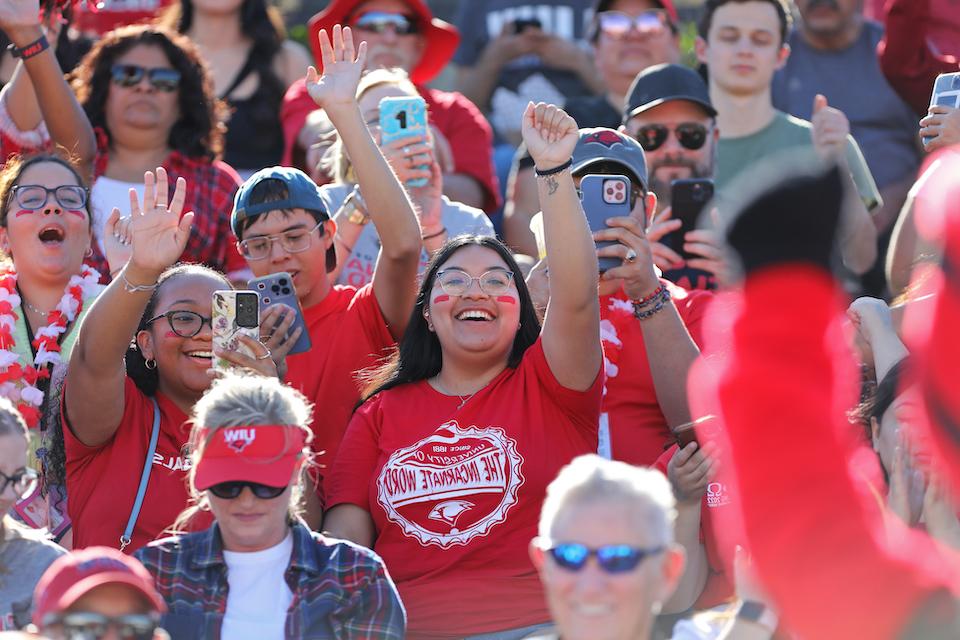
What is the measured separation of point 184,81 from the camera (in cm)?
592

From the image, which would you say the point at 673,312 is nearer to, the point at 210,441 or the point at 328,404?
the point at 328,404

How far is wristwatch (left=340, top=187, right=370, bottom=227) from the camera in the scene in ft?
16.9

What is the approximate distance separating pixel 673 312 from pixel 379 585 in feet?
4.25

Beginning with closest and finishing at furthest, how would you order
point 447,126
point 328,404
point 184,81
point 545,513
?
point 545,513, point 328,404, point 184,81, point 447,126

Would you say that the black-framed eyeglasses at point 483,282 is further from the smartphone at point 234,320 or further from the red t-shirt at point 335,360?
the smartphone at point 234,320

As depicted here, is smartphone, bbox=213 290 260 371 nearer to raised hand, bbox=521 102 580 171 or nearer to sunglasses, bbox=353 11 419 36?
raised hand, bbox=521 102 580 171

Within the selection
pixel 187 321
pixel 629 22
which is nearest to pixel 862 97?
pixel 629 22

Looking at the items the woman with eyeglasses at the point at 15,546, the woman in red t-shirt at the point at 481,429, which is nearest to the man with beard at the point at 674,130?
the woman in red t-shirt at the point at 481,429

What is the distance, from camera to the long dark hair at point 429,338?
4.52m

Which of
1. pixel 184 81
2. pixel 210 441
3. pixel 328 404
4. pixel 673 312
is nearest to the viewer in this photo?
pixel 210 441

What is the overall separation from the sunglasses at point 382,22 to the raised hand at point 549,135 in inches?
104

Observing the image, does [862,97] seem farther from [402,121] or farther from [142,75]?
[142,75]

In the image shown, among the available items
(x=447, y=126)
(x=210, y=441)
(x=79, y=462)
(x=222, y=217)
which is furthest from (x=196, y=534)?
(x=447, y=126)

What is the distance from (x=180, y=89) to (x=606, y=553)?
390cm
